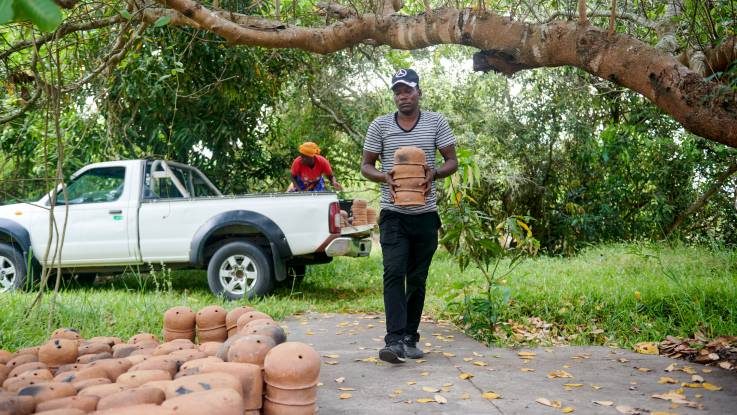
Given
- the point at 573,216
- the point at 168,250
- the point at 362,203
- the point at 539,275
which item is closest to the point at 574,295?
the point at 539,275

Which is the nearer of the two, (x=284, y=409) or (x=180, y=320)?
(x=284, y=409)

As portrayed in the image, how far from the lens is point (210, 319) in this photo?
12.0 ft

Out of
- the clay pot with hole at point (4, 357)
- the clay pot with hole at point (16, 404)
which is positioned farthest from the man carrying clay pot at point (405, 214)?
the clay pot with hole at point (16, 404)

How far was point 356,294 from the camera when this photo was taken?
30.2 feet

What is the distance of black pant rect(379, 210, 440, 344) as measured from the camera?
15.2 ft

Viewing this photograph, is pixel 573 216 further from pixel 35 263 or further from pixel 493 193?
pixel 35 263

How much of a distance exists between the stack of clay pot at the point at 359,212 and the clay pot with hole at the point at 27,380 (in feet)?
20.7

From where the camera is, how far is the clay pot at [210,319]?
3643 millimetres

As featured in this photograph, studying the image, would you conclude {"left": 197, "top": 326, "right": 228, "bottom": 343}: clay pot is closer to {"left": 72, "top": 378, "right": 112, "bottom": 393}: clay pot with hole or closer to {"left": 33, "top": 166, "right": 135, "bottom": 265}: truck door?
{"left": 72, "top": 378, "right": 112, "bottom": 393}: clay pot with hole

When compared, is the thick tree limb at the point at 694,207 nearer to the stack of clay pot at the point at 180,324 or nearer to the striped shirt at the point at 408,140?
the striped shirt at the point at 408,140

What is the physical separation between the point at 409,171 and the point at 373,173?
0.33 metres

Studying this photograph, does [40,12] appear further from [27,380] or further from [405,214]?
[405,214]

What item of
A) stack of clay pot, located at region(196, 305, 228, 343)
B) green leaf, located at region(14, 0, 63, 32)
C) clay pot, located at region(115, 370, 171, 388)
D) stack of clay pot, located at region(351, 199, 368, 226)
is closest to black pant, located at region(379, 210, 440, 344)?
stack of clay pot, located at region(196, 305, 228, 343)

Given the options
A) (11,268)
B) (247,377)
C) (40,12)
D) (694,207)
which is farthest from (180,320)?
(694,207)
